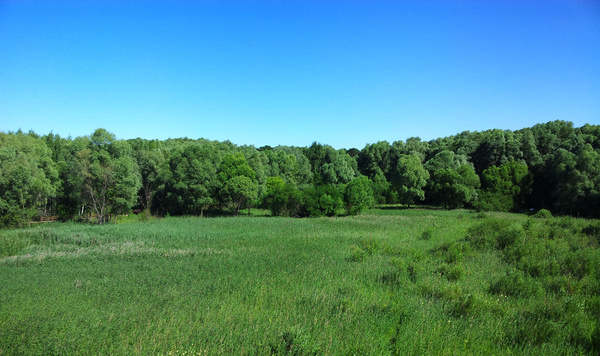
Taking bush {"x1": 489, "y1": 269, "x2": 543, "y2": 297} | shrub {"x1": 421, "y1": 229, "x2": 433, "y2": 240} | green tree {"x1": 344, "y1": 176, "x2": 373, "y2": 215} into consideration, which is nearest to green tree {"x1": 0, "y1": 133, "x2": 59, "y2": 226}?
green tree {"x1": 344, "y1": 176, "x2": 373, "y2": 215}

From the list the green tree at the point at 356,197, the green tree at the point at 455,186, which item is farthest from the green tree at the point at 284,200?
the green tree at the point at 455,186

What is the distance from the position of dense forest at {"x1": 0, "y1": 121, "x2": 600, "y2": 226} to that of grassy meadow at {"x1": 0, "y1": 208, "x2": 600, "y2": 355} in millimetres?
16952

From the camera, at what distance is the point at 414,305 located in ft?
31.5

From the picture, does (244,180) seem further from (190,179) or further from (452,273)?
(452,273)

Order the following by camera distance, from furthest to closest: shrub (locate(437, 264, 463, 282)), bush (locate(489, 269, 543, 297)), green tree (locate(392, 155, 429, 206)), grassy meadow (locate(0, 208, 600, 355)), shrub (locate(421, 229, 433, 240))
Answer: green tree (locate(392, 155, 429, 206))
shrub (locate(421, 229, 433, 240))
shrub (locate(437, 264, 463, 282))
bush (locate(489, 269, 543, 297))
grassy meadow (locate(0, 208, 600, 355))

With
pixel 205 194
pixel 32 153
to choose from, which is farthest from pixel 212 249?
pixel 32 153

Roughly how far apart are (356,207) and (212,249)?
30.1 m

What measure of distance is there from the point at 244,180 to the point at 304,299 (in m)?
35.3

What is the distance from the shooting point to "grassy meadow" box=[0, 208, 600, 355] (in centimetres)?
702

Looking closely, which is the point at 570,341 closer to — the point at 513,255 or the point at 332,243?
the point at 513,255

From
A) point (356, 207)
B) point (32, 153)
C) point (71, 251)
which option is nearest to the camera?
point (71, 251)

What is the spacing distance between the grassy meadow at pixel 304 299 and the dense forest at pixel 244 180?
16952mm

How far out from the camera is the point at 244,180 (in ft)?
145

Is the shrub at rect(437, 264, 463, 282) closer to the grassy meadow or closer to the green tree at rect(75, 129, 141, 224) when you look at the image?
the grassy meadow
